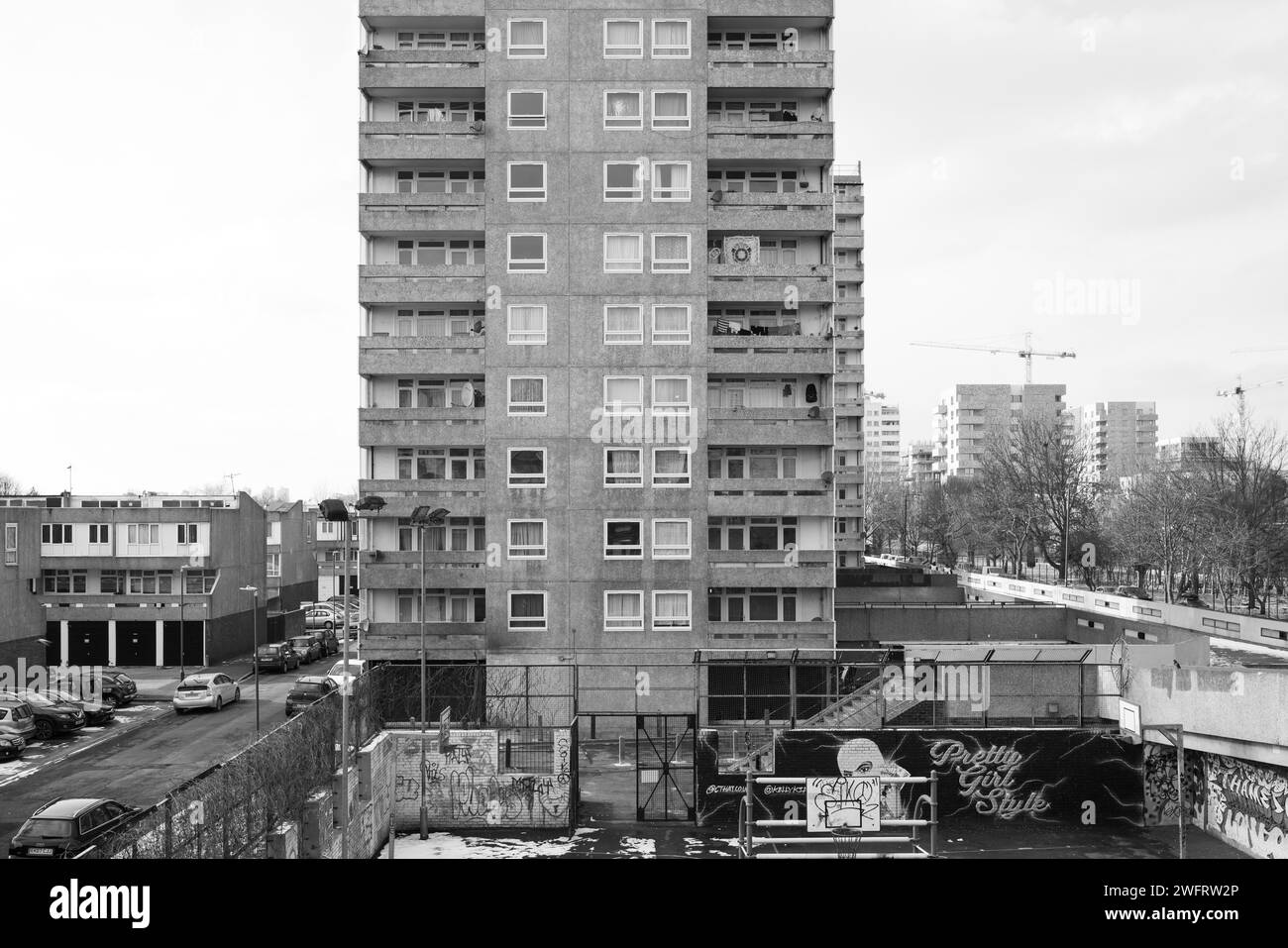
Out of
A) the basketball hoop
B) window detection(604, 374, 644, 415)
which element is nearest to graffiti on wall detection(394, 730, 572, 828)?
the basketball hoop

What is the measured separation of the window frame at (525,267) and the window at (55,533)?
3165cm

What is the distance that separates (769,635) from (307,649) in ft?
101

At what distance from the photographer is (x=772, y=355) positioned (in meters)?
39.1

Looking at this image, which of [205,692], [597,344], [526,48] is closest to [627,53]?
[526,48]

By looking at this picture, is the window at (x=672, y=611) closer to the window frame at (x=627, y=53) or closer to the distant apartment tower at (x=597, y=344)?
the distant apartment tower at (x=597, y=344)

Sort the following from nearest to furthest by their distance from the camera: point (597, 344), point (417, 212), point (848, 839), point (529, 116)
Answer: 1. point (848, 839)
2. point (597, 344)
3. point (529, 116)
4. point (417, 212)

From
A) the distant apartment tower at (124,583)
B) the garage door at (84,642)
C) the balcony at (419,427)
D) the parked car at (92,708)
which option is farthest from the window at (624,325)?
the garage door at (84,642)

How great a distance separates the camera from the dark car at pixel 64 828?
19844 mm

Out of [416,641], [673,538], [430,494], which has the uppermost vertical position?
[430,494]

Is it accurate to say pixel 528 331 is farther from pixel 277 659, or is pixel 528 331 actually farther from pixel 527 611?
pixel 277 659

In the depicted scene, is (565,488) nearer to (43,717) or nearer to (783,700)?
(783,700)

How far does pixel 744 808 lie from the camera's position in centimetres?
2491
